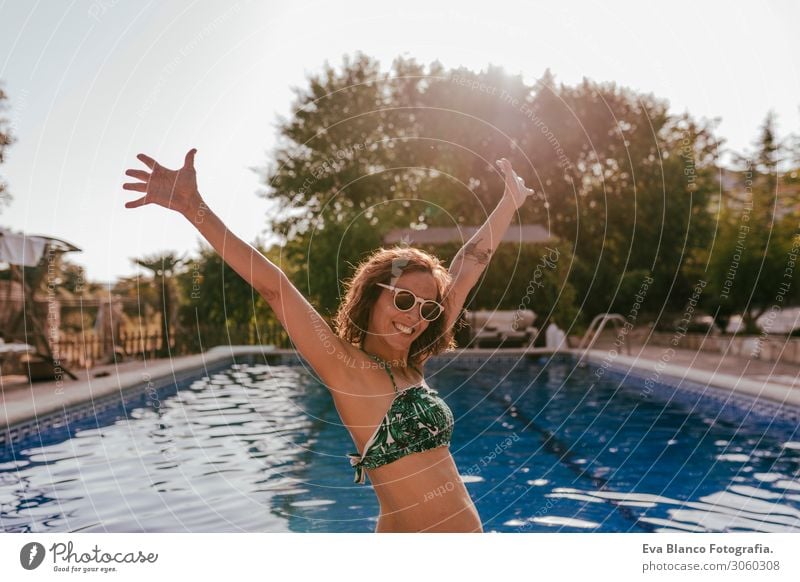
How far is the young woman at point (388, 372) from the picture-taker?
2443mm

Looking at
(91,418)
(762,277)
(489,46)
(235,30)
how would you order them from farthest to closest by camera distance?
(762,277) → (91,418) → (489,46) → (235,30)

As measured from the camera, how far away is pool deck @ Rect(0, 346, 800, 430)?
914cm

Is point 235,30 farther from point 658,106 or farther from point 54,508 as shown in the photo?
point 658,106

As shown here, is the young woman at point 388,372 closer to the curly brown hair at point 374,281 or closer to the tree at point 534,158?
the curly brown hair at point 374,281

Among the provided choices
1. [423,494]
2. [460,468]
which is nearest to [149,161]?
[423,494]

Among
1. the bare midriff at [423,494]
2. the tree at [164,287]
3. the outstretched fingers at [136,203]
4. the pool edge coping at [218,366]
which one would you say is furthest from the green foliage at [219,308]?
the outstretched fingers at [136,203]

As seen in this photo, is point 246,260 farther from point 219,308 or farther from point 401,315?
point 219,308

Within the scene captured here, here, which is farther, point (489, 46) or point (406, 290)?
point (489, 46)

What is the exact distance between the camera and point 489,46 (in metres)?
6.49

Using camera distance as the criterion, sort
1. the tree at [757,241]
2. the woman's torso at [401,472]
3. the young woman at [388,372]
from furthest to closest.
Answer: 1. the tree at [757,241]
2. the woman's torso at [401,472]
3. the young woman at [388,372]

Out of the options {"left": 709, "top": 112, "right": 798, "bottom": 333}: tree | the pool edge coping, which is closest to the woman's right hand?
the pool edge coping

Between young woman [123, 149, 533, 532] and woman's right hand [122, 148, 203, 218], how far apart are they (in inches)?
3.4

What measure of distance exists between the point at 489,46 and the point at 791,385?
621cm
